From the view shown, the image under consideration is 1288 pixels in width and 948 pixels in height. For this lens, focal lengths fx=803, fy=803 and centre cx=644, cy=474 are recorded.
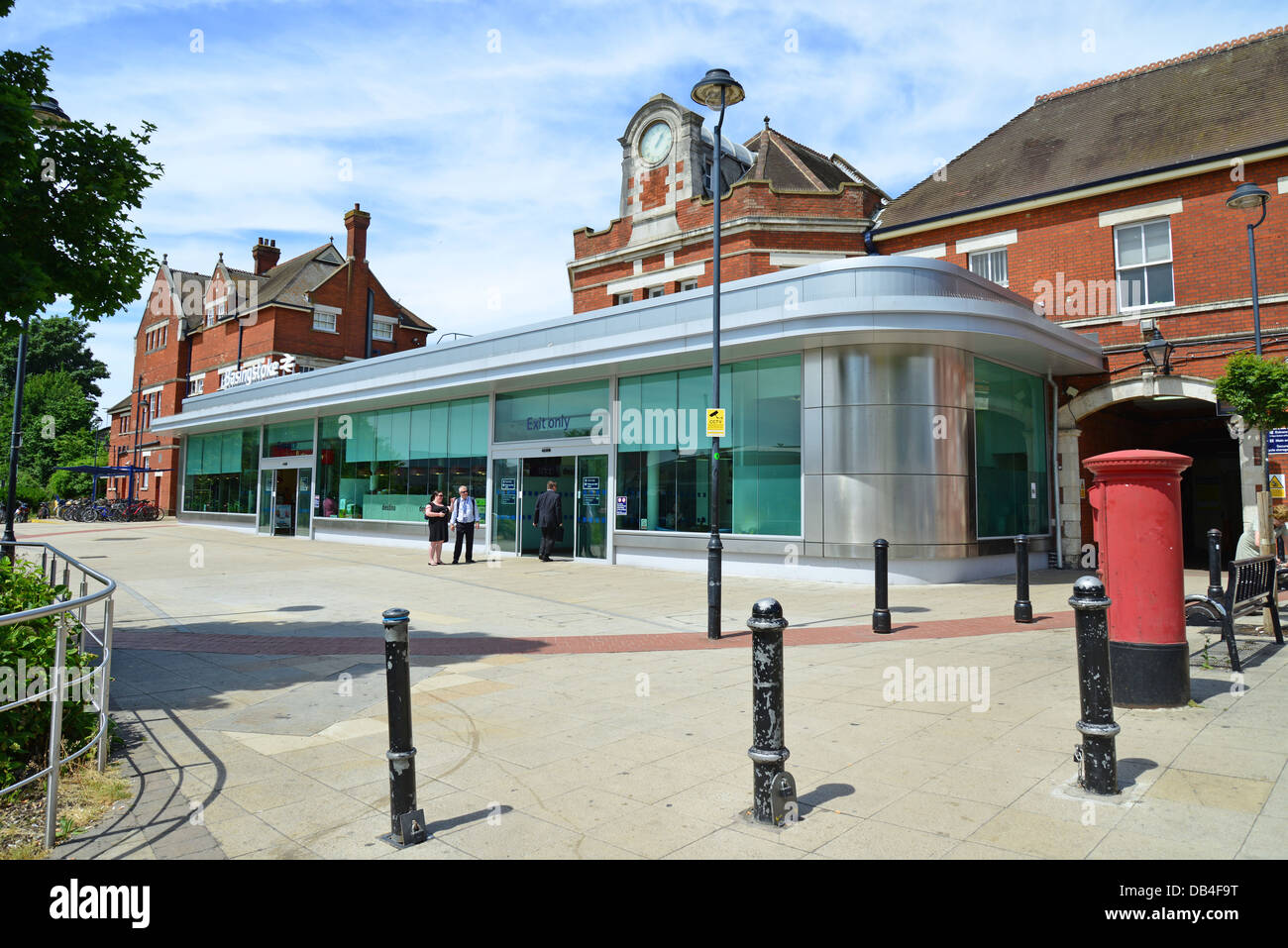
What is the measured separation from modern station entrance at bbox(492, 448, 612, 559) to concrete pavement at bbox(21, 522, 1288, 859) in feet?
25.0

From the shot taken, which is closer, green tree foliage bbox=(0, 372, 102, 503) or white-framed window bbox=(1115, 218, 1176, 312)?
white-framed window bbox=(1115, 218, 1176, 312)

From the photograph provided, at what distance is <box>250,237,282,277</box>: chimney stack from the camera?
45406 millimetres

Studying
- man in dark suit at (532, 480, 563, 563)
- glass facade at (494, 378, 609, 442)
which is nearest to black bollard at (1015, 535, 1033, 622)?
glass facade at (494, 378, 609, 442)

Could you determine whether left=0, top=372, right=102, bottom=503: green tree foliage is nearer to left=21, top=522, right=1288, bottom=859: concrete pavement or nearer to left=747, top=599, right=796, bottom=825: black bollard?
left=21, top=522, right=1288, bottom=859: concrete pavement

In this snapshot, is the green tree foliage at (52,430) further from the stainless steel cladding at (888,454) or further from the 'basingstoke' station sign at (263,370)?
the stainless steel cladding at (888,454)

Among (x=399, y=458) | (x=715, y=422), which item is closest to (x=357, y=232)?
(x=399, y=458)

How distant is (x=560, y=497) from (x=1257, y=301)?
A: 48.5ft

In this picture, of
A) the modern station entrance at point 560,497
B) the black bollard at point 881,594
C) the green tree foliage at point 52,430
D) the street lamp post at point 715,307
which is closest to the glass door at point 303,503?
the modern station entrance at point 560,497

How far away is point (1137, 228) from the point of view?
17922mm

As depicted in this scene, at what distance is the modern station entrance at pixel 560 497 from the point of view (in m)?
18.2

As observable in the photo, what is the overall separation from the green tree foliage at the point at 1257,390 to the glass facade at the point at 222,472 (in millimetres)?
30841

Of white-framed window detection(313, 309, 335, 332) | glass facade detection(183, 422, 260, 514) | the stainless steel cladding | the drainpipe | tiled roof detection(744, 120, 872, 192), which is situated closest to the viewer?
the stainless steel cladding
